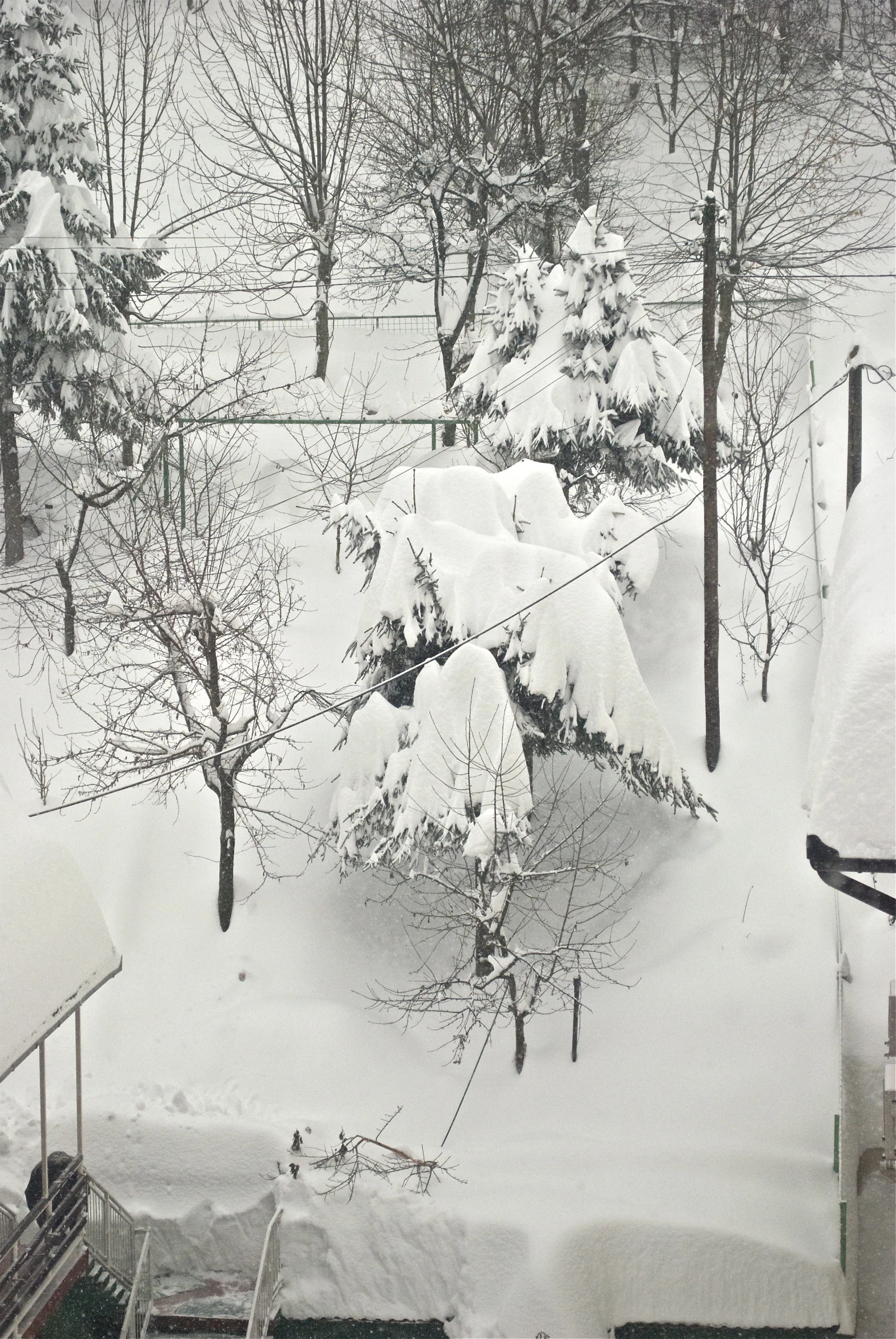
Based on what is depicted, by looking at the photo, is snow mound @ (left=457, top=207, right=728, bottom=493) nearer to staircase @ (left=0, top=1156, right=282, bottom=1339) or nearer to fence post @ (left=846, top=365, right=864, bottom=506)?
fence post @ (left=846, top=365, right=864, bottom=506)

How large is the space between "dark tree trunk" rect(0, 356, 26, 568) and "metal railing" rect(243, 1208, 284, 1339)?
11.6 metres

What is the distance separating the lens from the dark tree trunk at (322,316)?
24.2m

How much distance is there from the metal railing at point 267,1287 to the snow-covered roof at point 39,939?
9.64ft

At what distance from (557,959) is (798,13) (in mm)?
28508

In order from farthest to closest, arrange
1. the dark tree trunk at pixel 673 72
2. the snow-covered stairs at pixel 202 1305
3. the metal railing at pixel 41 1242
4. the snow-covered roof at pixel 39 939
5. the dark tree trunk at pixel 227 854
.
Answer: the dark tree trunk at pixel 673 72, the dark tree trunk at pixel 227 854, the snow-covered stairs at pixel 202 1305, the metal railing at pixel 41 1242, the snow-covered roof at pixel 39 939

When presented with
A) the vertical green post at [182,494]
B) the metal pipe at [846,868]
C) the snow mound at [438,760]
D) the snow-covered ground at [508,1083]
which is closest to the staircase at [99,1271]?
the snow-covered ground at [508,1083]

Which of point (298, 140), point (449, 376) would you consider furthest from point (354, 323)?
point (449, 376)

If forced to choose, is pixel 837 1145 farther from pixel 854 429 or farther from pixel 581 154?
pixel 581 154

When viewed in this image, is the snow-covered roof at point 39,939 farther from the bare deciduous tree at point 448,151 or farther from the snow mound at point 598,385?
the bare deciduous tree at point 448,151

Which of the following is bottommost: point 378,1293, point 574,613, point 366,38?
point 378,1293

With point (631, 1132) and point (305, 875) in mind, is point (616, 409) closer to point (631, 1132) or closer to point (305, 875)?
point (305, 875)

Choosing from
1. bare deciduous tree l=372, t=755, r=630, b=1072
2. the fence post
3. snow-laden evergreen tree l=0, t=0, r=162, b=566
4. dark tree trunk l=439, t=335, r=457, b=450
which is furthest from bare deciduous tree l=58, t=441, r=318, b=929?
the fence post

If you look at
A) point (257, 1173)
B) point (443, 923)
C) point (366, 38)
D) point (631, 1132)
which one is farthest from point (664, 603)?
point (366, 38)

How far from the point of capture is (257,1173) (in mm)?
11195
